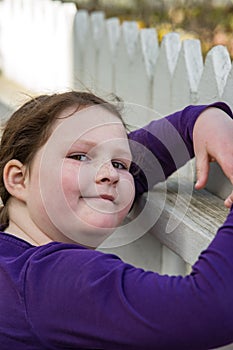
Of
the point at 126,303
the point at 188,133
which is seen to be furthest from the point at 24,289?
the point at 188,133

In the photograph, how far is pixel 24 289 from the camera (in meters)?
1.23

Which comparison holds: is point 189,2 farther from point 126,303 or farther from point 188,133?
point 126,303

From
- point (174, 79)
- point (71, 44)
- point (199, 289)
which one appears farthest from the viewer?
point (71, 44)

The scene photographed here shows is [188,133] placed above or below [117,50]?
above

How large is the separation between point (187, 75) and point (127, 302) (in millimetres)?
1022

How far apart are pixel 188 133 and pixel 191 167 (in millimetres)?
250

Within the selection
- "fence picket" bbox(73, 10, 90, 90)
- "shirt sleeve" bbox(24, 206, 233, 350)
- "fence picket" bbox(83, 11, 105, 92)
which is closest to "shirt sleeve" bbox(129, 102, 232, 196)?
"shirt sleeve" bbox(24, 206, 233, 350)

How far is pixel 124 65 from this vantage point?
9.11 ft

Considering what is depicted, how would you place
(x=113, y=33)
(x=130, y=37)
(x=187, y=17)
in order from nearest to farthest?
(x=130, y=37)
(x=113, y=33)
(x=187, y=17)

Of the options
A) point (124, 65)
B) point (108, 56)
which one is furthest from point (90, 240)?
point (108, 56)

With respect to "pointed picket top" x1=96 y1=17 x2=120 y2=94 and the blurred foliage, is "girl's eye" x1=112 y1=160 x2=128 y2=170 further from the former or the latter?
the blurred foliage

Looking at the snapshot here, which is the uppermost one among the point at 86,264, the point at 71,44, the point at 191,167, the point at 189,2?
the point at 86,264

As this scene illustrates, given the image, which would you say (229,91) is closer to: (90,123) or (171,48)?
(90,123)

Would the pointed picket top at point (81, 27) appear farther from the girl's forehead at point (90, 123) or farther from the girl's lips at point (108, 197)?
the girl's lips at point (108, 197)
